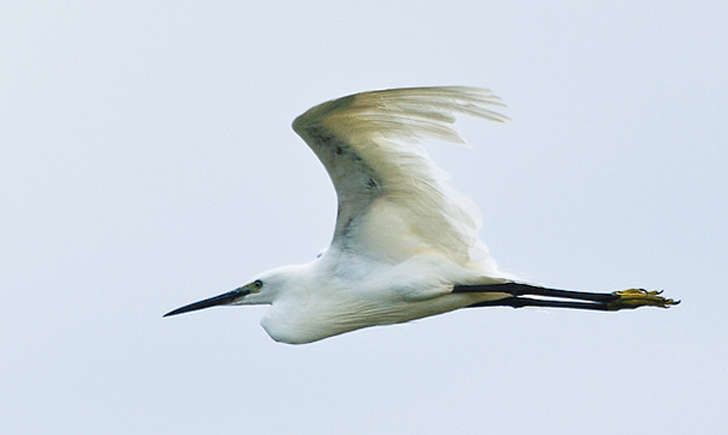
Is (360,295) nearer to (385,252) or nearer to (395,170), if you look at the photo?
(385,252)

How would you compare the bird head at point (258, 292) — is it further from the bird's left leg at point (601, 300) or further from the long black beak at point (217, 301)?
the bird's left leg at point (601, 300)

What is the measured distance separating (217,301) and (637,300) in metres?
3.92

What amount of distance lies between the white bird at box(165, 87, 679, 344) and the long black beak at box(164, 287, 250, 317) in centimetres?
34

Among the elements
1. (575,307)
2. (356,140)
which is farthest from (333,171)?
(575,307)

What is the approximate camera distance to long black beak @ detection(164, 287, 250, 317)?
13398 millimetres

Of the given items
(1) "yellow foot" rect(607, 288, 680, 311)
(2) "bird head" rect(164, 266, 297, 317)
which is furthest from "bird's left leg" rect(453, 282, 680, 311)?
(2) "bird head" rect(164, 266, 297, 317)

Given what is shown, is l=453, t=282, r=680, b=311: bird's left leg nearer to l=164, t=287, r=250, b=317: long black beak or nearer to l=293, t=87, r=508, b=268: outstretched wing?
l=293, t=87, r=508, b=268: outstretched wing

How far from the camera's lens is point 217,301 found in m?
13.7

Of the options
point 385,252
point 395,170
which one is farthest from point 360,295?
point 395,170

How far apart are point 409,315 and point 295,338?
1.01m

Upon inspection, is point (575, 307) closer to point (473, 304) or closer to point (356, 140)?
point (473, 304)

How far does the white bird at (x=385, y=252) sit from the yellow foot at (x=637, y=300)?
71 centimetres

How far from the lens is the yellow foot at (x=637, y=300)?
1339 centimetres

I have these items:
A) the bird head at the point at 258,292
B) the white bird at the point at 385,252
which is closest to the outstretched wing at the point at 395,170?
the white bird at the point at 385,252
